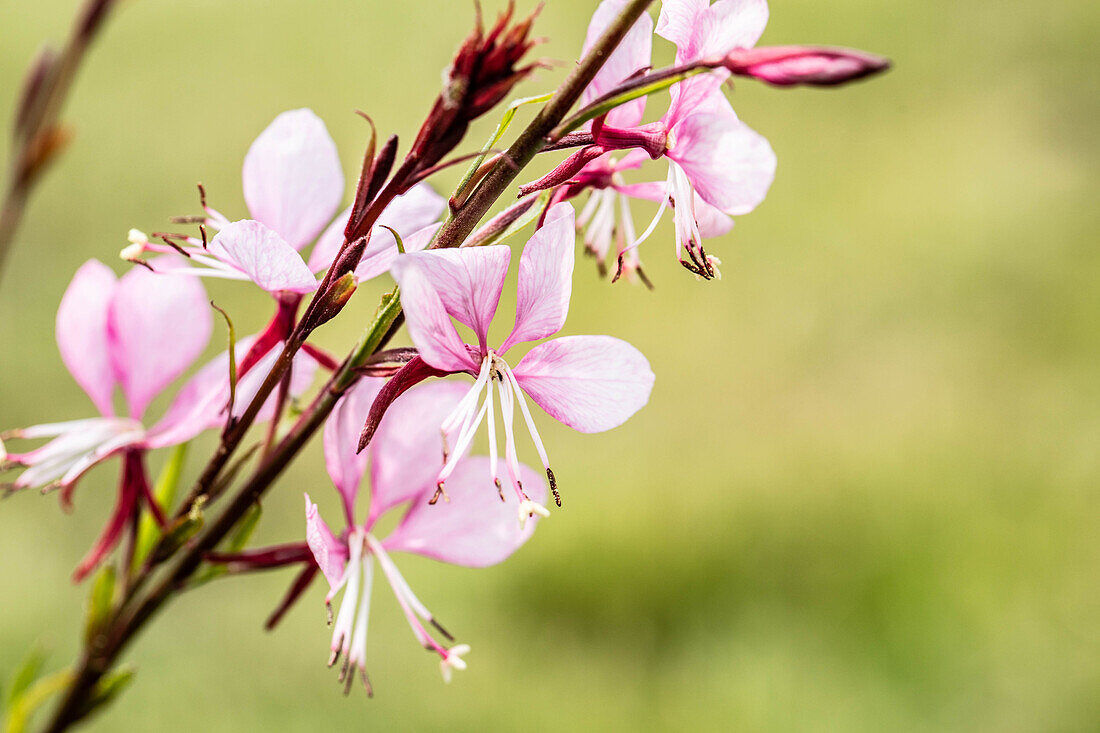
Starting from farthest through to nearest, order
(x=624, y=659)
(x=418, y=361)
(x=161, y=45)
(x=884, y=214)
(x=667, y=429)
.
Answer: (x=161, y=45) < (x=884, y=214) < (x=667, y=429) < (x=624, y=659) < (x=418, y=361)

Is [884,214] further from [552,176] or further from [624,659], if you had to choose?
[552,176]

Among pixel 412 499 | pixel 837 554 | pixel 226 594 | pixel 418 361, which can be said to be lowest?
pixel 226 594

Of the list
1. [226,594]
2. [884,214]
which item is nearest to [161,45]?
[226,594]

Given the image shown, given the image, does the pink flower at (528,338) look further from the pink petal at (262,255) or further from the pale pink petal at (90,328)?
the pale pink petal at (90,328)

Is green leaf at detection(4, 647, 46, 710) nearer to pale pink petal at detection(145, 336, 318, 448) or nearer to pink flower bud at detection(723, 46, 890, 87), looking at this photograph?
pale pink petal at detection(145, 336, 318, 448)

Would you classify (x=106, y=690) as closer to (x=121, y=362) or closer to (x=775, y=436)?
(x=121, y=362)

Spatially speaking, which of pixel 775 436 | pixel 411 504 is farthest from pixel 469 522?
pixel 775 436

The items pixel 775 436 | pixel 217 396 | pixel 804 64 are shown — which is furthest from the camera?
pixel 775 436

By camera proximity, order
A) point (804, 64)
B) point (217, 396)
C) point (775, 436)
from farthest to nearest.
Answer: point (775, 436), point (217, 396), point (804, 64)
